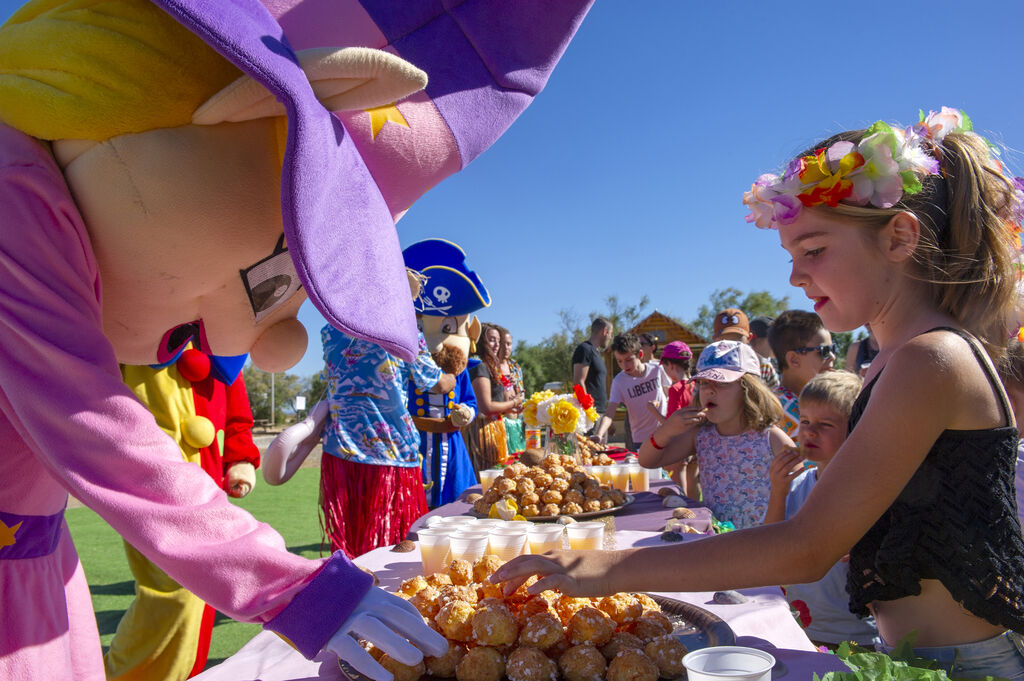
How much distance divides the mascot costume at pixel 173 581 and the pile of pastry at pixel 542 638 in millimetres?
1574

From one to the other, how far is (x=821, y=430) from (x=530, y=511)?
3.63ft

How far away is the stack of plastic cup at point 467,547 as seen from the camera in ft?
5.44

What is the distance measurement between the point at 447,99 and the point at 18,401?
2.84 feet

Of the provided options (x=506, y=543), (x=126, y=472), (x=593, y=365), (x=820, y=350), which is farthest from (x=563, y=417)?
(x=593, y=365)

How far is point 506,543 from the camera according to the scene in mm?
1658

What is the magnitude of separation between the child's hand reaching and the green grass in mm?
2864

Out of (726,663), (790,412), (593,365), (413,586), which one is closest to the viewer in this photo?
(726,663)

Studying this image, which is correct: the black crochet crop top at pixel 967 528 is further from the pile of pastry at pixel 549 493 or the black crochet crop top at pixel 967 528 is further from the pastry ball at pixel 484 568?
the pile of pastry at pixel 549 493

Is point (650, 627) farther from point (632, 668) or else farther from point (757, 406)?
point (757, 406)

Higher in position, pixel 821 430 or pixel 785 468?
pixel 821 430

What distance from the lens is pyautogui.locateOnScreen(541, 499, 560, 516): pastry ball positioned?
2.51 meters

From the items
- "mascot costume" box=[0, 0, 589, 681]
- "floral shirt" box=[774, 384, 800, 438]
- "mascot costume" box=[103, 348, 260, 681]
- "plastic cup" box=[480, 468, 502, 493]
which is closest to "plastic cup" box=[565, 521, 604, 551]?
"mascot costume" box=[0, 0, 589, 681]

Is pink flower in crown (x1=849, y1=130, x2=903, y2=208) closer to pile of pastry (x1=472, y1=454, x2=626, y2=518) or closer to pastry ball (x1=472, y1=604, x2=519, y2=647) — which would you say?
pastry ball (x1=472, y1=604, x2=519, y2=647)

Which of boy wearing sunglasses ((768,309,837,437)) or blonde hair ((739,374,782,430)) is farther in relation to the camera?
boy wearing sunglasses ((768,309,837,437))
